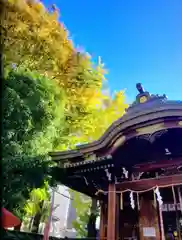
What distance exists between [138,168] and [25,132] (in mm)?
3825

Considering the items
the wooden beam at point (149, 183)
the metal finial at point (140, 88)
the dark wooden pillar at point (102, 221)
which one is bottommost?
the dark wooden pillar at point (102, 221)

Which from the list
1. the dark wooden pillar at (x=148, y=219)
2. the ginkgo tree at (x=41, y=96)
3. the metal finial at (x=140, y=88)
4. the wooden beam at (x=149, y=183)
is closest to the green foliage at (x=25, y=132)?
the ginkgo tree at (x=41, y=96)

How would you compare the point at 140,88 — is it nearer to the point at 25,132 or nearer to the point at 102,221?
the point at 25,132

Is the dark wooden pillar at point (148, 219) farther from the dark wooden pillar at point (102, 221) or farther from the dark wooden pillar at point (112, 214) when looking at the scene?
the dark wooden pillar at point (112, 214)

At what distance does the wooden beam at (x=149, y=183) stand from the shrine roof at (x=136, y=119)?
131 centimetres

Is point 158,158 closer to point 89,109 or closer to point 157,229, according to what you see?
point 157,229

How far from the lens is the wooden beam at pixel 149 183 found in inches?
227

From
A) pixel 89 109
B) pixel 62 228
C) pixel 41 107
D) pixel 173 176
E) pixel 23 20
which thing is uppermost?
pixel 23 20

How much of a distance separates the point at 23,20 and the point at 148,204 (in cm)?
849

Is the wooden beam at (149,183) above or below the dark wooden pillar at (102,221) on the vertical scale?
above

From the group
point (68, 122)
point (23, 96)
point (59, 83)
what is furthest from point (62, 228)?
point (23, 96)

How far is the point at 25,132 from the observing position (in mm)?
7340

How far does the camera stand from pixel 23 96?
7.52 meters

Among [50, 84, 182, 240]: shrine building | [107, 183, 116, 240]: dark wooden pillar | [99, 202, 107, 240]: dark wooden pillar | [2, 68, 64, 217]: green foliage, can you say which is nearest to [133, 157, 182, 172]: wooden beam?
[50, 84, 182, 240]: shrine building
